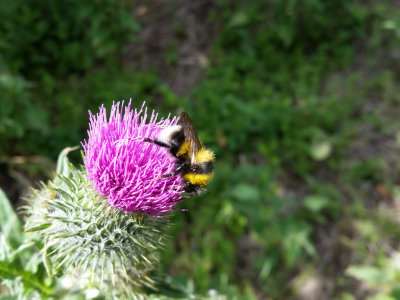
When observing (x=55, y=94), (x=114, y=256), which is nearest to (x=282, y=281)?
(x=114, y=256)

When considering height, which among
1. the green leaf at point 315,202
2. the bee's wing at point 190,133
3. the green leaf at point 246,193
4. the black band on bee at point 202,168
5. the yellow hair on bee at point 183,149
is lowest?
the black band on bee at point 202,168

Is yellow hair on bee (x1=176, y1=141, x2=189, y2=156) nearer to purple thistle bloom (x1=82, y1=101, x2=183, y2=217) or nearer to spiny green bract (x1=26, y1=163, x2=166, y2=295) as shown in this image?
purple thistle bloom (x1=82, y1=101, x2=183, y2=217)

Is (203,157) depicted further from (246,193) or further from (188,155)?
(246,193)

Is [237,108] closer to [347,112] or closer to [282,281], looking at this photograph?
[347,112]

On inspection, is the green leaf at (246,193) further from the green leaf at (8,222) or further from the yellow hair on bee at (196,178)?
the green leaf at (8,222)

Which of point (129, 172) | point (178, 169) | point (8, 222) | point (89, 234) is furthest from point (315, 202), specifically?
point (8, 222)

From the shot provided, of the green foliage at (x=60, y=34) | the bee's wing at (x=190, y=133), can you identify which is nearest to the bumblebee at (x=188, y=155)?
the bee's wing at (x=190, y=133)

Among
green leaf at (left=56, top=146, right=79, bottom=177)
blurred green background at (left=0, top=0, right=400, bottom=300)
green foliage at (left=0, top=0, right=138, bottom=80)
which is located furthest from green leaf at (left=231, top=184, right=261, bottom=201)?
green foliage at (left=0, top=0, right=138, bottom=80)
